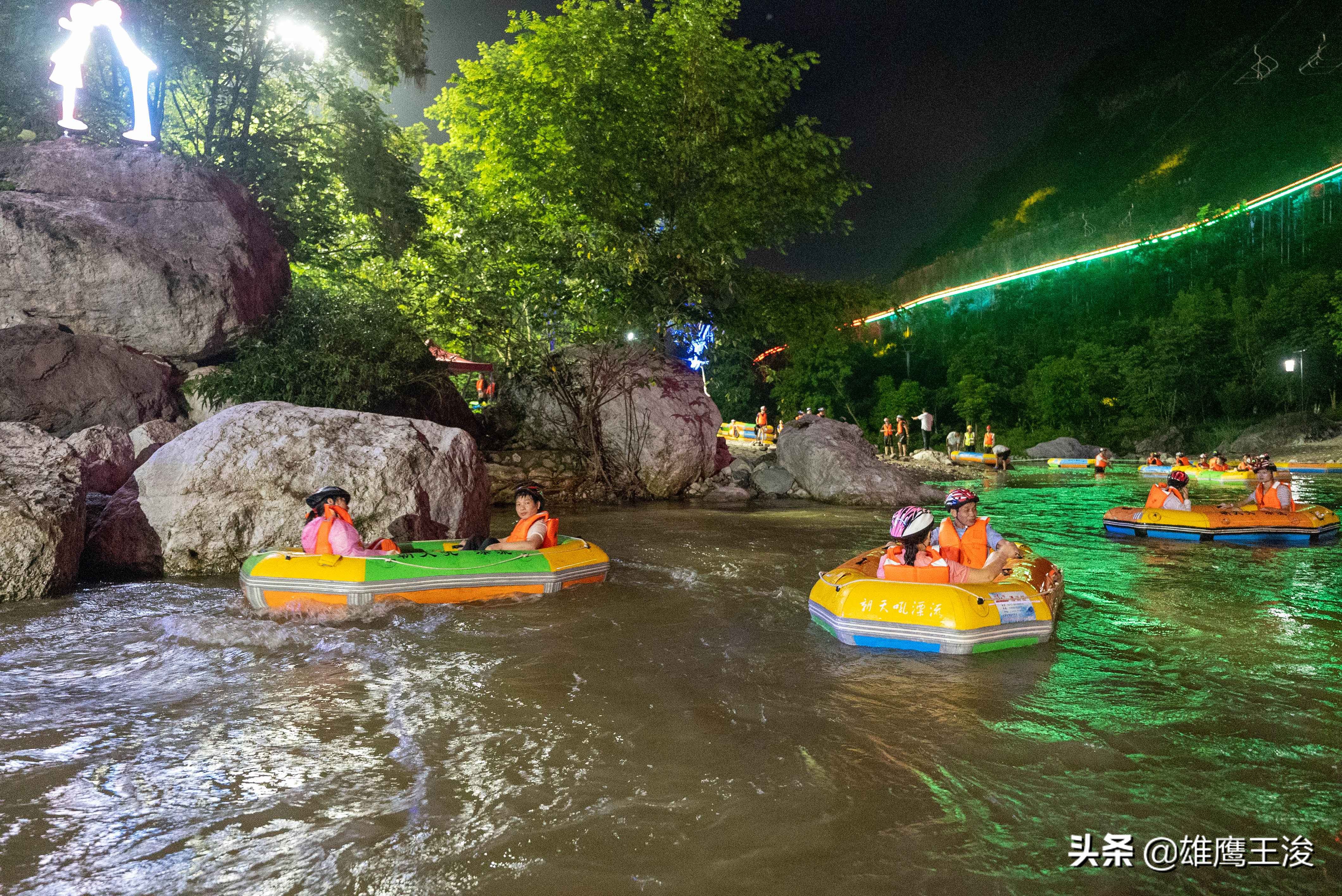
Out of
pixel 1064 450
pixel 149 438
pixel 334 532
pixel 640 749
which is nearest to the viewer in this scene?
pixel 640 749

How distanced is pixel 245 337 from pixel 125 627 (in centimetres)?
714

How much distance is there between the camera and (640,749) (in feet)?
15.0

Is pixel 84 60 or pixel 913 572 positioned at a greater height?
pixel 84 60

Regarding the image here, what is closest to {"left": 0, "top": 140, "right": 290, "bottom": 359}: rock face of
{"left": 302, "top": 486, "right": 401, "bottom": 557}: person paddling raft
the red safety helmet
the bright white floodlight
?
the bright white floodlight

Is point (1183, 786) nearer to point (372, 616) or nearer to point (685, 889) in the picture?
point (685, 889)

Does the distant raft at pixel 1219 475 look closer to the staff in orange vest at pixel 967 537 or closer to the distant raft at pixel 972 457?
the distant raft at pixel 972 457

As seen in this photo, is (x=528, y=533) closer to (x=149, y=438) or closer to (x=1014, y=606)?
(x=1014, y=606)

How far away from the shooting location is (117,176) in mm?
12641

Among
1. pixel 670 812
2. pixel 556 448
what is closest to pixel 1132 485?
pixel 556 448

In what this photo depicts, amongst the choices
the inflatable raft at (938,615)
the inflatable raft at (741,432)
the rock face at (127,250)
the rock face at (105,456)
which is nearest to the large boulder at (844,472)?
the inflatable raft at (938,615)

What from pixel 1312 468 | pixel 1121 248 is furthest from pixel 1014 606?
pixel 1121 248

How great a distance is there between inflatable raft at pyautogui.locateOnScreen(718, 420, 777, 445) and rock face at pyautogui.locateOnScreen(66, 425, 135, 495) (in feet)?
80.0

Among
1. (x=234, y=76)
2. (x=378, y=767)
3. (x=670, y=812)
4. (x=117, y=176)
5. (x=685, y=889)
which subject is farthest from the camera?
(x=234, y=76)

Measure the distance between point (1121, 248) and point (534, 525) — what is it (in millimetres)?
49221
